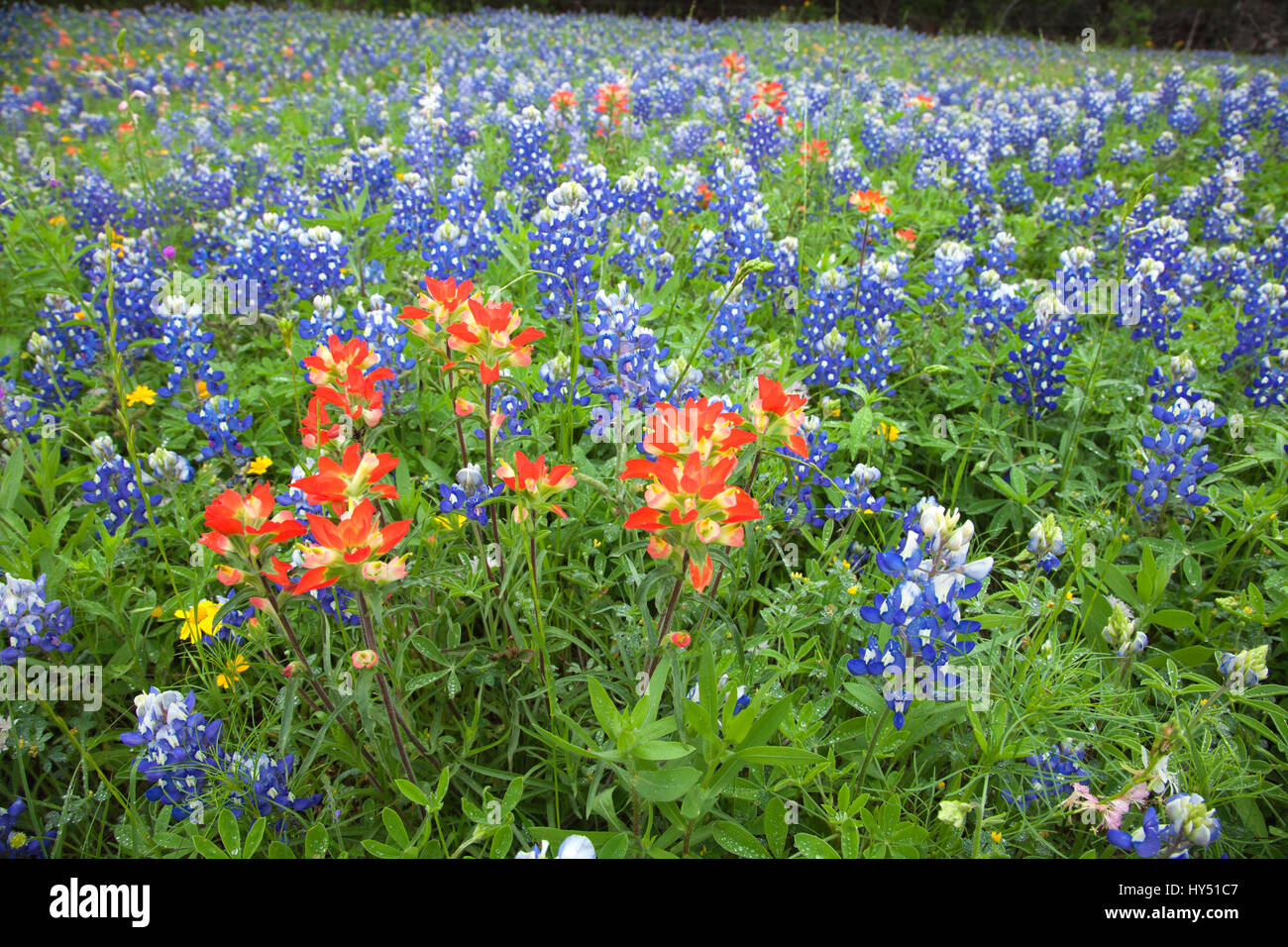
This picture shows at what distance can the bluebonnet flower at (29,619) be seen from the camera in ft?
5.81

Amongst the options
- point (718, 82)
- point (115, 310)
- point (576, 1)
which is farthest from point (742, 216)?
point (576, 1)

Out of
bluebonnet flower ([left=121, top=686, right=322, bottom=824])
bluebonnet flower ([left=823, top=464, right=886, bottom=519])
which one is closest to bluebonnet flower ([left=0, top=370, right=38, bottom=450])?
bluebonnet flower ([left=121, top=686, right=322, bottom=824])

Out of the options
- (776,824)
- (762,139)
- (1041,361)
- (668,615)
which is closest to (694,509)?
(668,615)

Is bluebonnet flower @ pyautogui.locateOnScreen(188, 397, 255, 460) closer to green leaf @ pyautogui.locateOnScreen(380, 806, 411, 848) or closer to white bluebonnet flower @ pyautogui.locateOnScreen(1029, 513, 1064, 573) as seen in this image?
green leaf @ pyautogui.locateOnScreen(380, 806, 411, 848)

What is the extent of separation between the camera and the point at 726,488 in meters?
1.21

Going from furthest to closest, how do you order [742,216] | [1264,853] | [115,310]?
1. [742,216]
2. [115,310]
3. [1264,853]

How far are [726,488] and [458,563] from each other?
100 cm

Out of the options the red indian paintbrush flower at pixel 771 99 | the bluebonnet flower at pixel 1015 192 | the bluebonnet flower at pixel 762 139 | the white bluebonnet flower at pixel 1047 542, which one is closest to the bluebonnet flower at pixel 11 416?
the white bluebonnet flower at pixel 1047 542

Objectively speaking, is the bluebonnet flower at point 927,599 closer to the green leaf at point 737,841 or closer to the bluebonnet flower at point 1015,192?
the green leaf at point 737,841

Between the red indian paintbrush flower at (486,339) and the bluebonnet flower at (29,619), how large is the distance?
122cm

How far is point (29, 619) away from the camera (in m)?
1.79

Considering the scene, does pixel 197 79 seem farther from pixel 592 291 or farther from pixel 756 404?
pixel 756 404

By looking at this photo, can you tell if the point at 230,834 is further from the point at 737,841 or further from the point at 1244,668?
the point at 1244,668

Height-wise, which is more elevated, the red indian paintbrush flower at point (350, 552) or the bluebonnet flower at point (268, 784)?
the red indian paintbrush flower at point (350, 552)
